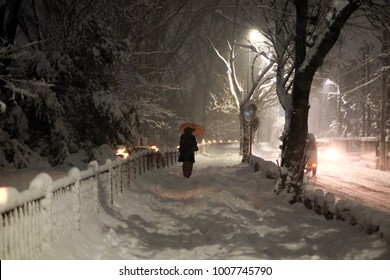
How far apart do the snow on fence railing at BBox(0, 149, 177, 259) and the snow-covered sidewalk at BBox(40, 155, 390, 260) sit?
221 millimetres

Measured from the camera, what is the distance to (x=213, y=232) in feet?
24.3

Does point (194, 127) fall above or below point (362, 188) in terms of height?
above

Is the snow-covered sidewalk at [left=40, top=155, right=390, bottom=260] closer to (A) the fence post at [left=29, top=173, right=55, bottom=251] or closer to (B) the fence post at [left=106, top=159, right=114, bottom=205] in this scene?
(A) the fence post at [left=29, top=173, right=55, bottom=251]

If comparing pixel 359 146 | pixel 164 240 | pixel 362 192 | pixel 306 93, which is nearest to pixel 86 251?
pixel 164 240

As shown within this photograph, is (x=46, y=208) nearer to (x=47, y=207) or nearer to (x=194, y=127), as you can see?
(x=47, y=207)

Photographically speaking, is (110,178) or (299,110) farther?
(299,110)

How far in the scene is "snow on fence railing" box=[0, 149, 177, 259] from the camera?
409 cm

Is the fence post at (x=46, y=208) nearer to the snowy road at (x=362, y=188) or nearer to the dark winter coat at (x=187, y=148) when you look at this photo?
the snowy road at (x=362, y=188)

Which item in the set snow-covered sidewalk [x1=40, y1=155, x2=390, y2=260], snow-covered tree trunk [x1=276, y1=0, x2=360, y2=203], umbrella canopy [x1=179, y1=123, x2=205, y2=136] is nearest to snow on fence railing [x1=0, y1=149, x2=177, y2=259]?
snow-covered sidewalk [x1=40, y1=155, x2=390, y2=260]

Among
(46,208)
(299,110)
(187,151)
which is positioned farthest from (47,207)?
(187,151)

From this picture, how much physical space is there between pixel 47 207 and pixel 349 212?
4.96 meters

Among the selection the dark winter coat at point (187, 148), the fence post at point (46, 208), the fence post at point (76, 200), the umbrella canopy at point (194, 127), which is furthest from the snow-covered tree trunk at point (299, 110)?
the umbrella canopy at point (194, 127)

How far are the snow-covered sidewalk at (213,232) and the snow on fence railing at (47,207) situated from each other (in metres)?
0.22
